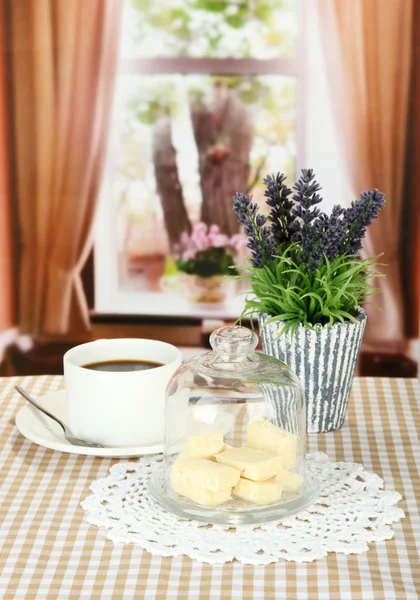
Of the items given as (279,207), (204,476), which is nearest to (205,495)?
(204,476)

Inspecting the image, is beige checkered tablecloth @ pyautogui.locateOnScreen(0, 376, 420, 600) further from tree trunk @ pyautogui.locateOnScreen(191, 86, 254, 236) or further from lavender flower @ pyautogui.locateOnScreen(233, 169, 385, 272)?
tree trunk @ pyautogui.locateOnScreen(191, 86, 254, 236)

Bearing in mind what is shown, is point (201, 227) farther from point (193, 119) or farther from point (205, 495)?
point (205, 495)

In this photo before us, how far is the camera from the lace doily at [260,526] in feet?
2.29

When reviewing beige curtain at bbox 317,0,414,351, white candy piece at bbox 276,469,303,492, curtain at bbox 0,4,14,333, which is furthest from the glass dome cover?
curtain at bbox 0,4,14,333

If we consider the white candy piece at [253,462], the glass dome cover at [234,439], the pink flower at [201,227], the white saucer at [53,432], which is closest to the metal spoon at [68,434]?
the white saucer at [53,432]

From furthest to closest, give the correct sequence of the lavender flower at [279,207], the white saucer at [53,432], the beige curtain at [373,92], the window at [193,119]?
the window at [193,119], the beige curtain at [373,92], the lavender flower at [279,207], the white saucer at [53,432]

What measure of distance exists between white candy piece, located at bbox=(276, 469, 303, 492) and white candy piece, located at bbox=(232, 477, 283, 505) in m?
0.02

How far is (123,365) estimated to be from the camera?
1027 mm

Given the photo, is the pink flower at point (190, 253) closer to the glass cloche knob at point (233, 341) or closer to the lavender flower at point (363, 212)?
the lavender flower at point (363, 212)

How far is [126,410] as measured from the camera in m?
0.91

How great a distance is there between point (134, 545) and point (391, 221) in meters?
2.48

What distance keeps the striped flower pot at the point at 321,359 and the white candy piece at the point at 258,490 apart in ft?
0.94

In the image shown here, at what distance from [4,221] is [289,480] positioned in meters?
2.61

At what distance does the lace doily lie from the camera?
2.29 ft
